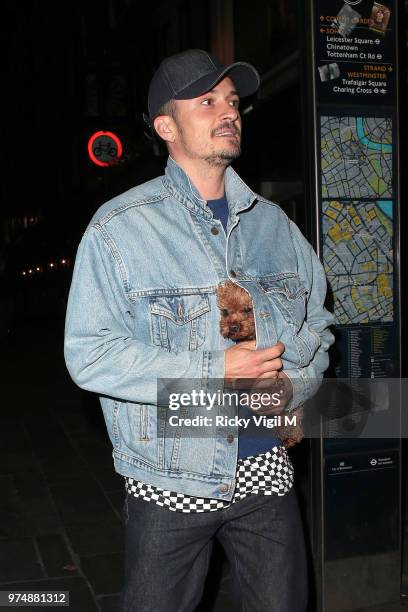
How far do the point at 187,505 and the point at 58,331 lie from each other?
20109 mm

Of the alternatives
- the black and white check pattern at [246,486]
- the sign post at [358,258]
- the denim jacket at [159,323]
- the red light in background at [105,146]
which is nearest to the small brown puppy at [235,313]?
the denim jacket at [159,323]

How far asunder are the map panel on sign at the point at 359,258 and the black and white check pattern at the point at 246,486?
1.45m

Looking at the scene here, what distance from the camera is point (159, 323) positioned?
2230 millimetres

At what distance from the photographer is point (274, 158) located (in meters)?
10.4

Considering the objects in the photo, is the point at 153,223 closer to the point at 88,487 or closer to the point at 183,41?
the point at 88,487

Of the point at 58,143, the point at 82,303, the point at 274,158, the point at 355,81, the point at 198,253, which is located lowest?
the point at 82,303

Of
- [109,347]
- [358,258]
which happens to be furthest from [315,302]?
[358,258]

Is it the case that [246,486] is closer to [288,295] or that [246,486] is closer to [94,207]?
[288,295]

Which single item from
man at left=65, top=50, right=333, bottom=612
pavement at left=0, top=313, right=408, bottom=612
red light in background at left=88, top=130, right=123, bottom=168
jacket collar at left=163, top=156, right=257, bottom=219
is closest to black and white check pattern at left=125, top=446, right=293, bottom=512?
man at left=65, top=50, right=333, bottom=612

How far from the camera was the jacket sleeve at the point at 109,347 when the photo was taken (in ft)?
7.03

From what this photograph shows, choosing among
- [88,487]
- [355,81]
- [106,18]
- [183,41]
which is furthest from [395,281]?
[106,18]

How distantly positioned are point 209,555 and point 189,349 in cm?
67

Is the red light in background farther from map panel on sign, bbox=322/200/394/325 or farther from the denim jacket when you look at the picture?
the denim jacket

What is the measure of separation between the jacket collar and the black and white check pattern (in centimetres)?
79
